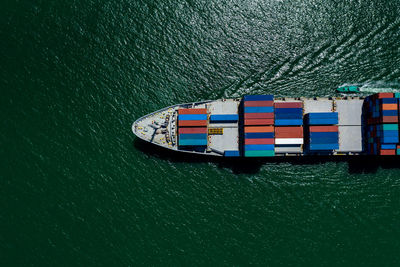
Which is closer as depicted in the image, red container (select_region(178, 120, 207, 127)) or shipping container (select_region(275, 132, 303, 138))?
shipping container (select_region(275, 132, 303, 138))

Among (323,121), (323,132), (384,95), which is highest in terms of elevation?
(384,95)

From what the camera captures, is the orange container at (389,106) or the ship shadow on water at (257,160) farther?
the ship shadow on water at (257,160)

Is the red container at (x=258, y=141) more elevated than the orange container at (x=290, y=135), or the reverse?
the orange container at (x=290, y=135)

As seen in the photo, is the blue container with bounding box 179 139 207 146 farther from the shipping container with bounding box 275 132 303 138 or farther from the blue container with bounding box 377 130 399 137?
the blue container with bounding box 377 130 399 137

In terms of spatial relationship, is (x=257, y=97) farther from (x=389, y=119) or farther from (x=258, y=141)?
(x=389, y=119)

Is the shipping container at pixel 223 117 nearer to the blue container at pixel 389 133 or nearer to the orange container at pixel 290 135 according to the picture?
the orange container at pixel 290 135

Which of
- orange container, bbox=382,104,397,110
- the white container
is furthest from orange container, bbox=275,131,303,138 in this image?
orange container, bbox=382,104,397,110

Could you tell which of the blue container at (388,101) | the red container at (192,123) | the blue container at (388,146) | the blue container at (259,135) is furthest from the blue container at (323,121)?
the red container at (192,123)

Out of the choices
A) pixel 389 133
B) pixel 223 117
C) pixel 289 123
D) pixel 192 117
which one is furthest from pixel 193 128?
pixel 389 133
